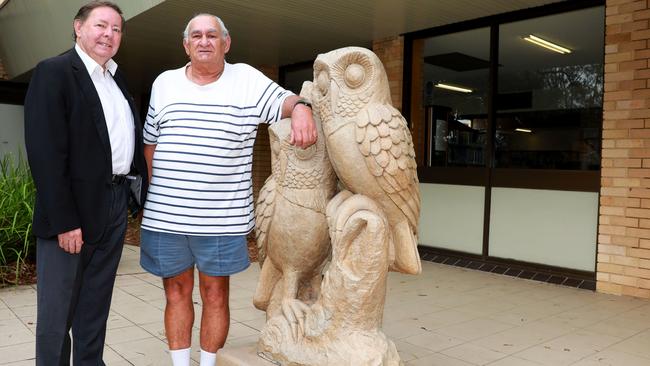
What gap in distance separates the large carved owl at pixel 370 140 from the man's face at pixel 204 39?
424 mm

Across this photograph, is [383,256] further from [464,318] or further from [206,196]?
[464,318]

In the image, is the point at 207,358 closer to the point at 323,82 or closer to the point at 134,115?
the point at 134,115

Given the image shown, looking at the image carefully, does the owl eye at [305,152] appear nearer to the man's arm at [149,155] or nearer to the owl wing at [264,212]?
the owl wing at [264,212]

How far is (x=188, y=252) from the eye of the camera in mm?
2332

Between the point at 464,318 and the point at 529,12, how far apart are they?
320 cm

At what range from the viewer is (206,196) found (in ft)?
7.36

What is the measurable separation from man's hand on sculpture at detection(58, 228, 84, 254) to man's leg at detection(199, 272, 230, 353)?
560 millimetres

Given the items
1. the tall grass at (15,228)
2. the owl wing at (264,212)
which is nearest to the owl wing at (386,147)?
the owl wing at (264,212)

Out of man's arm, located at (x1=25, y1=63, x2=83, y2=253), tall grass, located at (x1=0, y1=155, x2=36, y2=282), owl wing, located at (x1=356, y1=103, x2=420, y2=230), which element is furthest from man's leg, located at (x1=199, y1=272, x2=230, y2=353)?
tall grass, located at (x1=0, y1=155, x2=36, y2=282)

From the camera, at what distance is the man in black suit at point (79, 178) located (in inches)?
75.7

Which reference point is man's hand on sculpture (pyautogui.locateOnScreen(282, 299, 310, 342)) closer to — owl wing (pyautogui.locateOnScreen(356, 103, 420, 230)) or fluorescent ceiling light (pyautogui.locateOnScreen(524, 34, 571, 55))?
owl wing (pyautogui.locateOnScreen(356, 103, 420, 230))

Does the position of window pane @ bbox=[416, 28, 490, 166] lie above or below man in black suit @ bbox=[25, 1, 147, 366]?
above

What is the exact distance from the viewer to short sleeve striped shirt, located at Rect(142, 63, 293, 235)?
7.31 ft

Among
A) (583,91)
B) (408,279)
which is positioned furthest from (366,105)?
(583,91)
